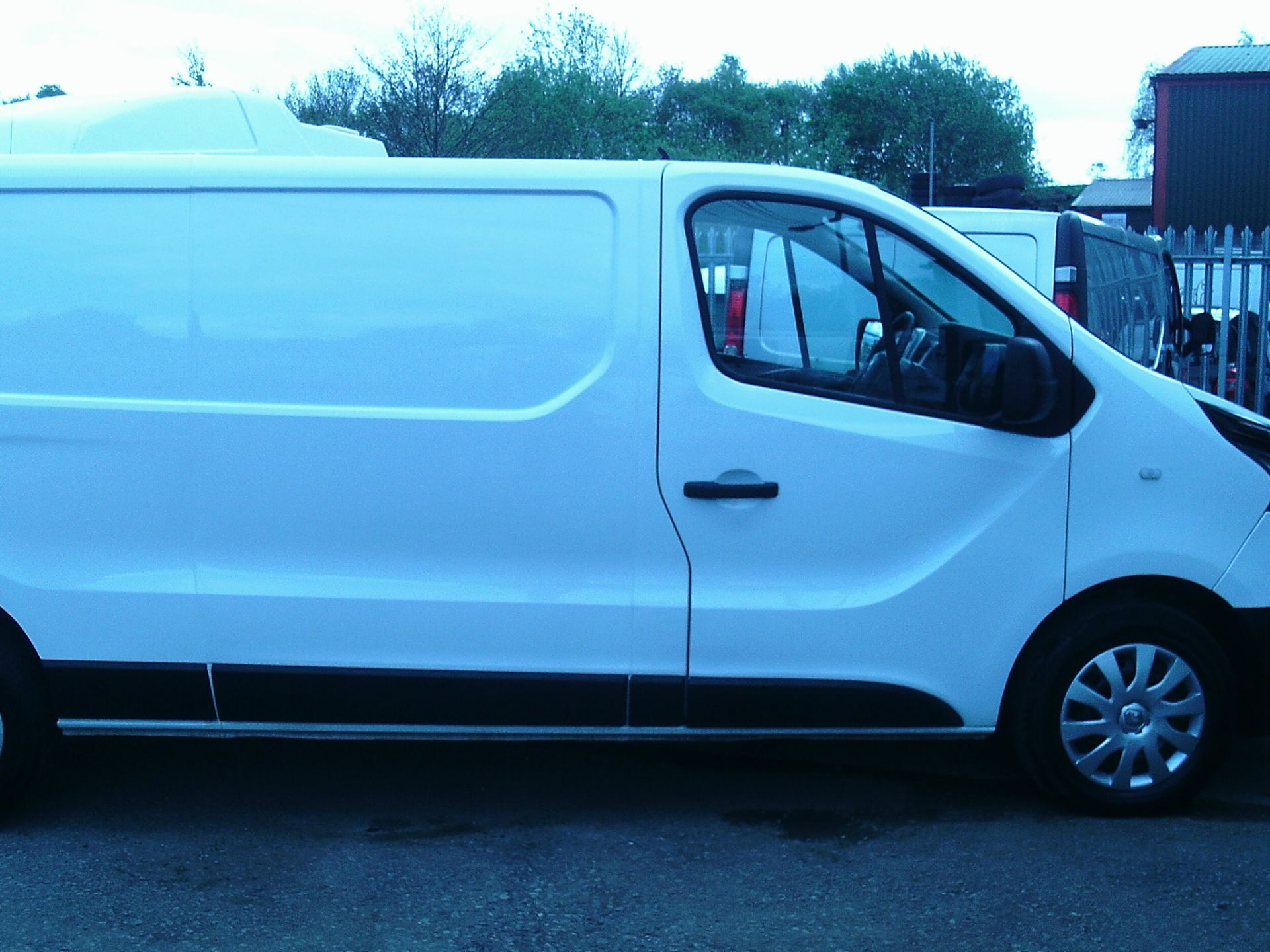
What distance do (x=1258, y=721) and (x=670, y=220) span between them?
2.25 metres

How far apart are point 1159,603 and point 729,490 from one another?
1.29 meters

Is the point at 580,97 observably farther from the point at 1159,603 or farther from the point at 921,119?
the point at 1159,603

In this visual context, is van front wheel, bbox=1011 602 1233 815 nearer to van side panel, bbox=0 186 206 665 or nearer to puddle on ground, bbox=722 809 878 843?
puddle on ground, bbox=722 809 878 843

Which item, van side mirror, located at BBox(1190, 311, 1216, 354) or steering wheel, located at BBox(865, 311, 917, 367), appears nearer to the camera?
steering wheel, located at BBox(865, 311, 917, 367)

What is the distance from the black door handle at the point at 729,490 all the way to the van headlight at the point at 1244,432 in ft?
4.20

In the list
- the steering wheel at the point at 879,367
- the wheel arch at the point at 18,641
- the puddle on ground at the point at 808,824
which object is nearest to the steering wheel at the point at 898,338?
the steering wheel at the point at 879,367

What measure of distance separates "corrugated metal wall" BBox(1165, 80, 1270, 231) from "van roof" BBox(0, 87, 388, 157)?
35316 millimetres

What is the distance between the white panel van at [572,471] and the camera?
4062 mm

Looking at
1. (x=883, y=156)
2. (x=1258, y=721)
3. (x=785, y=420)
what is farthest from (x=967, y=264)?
(x=883, y=156)

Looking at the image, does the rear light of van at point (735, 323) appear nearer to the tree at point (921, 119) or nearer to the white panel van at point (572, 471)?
the white panel van at point (572, 471)

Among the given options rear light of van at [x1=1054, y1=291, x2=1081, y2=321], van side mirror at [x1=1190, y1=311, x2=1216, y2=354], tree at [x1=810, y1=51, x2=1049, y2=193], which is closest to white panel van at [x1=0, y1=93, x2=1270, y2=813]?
rear light of van at [x1=1054, y1=291, x2=1081, y2=321]

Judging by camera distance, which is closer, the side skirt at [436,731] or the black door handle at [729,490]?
the black door handle at [729,490]

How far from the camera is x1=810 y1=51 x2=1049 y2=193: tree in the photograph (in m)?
80.0

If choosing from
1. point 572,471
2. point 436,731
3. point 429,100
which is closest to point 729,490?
point 572,471
